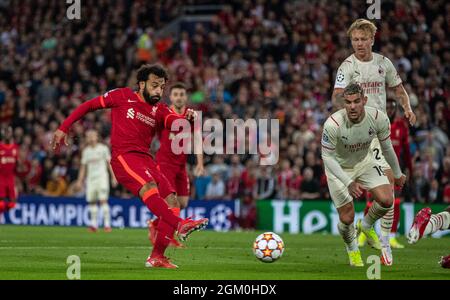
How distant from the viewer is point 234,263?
1320 cm

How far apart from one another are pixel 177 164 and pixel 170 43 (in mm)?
14394

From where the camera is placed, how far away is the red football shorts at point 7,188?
22.3 meters

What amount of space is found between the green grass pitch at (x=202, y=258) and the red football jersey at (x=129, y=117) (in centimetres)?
153

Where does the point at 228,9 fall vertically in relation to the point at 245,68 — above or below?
above

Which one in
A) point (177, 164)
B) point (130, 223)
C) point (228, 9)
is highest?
point (228, 9)

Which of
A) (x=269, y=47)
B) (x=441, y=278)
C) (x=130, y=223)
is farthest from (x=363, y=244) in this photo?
(x=269, y=47)

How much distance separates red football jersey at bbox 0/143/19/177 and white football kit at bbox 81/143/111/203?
1.85 m

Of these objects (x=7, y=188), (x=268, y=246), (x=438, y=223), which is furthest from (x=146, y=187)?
(x=7, y=188)

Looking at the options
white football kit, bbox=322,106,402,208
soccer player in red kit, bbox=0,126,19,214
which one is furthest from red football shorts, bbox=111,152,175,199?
soccer player in red kit, bbox=0,126,19,214

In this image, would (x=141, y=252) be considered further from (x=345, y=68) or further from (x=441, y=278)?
(x=441, y=278)

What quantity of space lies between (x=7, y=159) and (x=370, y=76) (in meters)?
11.5

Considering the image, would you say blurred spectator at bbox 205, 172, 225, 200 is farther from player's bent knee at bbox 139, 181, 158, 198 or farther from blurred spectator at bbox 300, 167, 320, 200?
player's bent knee at bbox 139, 181, 158, 198

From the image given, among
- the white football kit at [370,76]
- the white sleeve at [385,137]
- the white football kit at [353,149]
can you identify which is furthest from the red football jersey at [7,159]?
the white sleeve at [385,137]

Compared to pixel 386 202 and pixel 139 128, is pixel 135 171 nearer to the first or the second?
pixel 139 128
